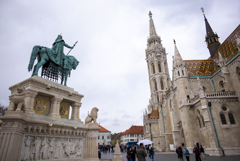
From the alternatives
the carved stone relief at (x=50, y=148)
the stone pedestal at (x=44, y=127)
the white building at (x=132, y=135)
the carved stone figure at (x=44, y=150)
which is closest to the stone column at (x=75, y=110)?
the stone pedestal at (x=44, y=127)

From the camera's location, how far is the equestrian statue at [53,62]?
9532 mm

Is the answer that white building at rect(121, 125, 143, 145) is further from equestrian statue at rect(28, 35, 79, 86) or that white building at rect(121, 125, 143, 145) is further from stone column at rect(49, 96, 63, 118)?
stone column at rect(49, 96, 63, 118)

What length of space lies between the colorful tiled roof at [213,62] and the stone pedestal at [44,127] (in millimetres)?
22336

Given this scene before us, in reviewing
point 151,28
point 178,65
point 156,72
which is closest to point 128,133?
point 156,72

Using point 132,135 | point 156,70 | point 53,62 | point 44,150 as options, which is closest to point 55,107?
point 44,150

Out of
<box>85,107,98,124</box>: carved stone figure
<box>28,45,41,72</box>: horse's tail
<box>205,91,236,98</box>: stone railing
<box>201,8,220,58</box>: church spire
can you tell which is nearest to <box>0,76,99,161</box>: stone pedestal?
<box>85,107,98,124</box>: carved stone figure

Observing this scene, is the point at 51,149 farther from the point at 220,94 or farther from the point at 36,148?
the point at 220,94

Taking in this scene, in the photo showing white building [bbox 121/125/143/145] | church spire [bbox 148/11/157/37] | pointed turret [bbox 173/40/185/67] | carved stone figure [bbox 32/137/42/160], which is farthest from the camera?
white building [bbox 121/125/143/145]

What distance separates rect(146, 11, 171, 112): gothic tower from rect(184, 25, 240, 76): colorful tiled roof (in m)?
22.4

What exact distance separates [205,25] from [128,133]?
173 feet

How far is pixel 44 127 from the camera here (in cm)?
748

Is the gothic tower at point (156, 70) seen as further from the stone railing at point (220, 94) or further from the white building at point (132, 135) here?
the stone railing at point (220, 94)

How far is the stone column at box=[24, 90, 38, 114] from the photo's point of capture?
7530 millimetres

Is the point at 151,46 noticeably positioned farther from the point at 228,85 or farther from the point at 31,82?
the point at 31,82
